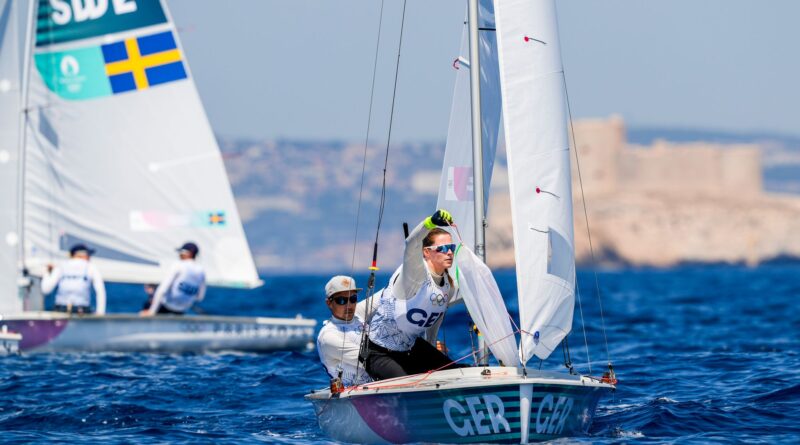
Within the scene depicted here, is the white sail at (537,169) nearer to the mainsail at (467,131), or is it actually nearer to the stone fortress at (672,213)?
the mainsail at (467,131)

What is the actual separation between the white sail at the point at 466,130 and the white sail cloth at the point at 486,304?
5.89 feet

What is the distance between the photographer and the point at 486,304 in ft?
30.5

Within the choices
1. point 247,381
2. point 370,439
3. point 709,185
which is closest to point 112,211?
Result: point 247,381

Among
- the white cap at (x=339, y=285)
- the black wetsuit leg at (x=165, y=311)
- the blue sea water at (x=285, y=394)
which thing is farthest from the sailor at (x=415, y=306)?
the black wetsuit leg at (x=165, y=311)

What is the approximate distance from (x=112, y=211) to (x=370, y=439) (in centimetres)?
1209

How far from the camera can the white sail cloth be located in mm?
9180

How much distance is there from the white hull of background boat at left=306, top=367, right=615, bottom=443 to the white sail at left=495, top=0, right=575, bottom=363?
0.36 metres

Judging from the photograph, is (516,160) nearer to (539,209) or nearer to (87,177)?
(539,209)

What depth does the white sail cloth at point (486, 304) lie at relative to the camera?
9.18 m

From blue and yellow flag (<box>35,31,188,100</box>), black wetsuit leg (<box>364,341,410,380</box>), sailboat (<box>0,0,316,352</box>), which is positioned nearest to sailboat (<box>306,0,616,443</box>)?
black wetsuit leg (<box>364,341,410,380</box>)

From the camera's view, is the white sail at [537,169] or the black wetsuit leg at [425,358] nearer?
the white sail at [537,169]

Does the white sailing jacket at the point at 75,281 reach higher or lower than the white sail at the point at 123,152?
lower

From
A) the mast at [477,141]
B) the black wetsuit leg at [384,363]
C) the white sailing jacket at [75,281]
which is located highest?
the mast at [477,141]

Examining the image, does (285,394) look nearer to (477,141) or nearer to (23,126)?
(477,141)
